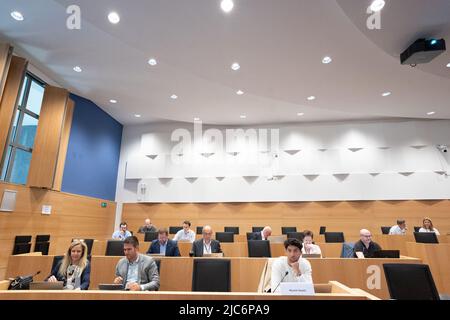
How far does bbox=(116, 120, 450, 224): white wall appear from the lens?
8383 millimetres

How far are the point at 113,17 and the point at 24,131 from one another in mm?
4406

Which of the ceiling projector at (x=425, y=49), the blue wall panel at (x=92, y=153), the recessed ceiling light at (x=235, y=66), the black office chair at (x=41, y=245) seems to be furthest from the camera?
the blue wall panel at (x=92, y=153)

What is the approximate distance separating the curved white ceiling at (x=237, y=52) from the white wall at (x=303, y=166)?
1339 mm

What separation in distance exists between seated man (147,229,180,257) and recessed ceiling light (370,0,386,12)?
4817mm

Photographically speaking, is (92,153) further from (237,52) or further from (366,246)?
(366,246)

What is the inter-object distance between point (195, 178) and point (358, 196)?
578 cm

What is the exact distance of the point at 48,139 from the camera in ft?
20.7

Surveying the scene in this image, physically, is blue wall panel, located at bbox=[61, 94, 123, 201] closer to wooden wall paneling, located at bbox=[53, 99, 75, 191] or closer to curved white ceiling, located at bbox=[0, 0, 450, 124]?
wooden wall paneling, located at bbox=[53, 99, 75, 191]

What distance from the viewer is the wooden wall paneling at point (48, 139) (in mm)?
6090

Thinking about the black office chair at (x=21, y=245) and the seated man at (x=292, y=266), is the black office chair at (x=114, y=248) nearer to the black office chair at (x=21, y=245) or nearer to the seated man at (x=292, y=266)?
the black office chair at (x=21, y=245)

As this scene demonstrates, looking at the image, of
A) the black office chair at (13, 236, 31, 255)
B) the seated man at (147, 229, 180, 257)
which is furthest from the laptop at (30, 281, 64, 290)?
the black office chair at (13, 236, 31, 255)

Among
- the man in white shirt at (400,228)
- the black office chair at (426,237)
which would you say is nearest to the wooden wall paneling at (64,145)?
the black office chair at (426,237)
